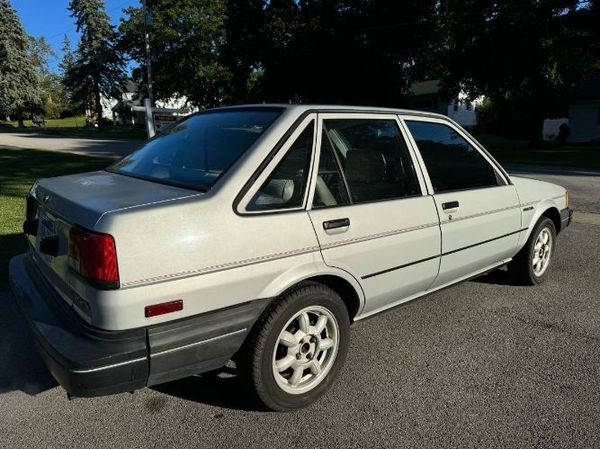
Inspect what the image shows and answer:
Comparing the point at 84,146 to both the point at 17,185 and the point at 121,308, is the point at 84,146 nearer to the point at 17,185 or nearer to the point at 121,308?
the point at 17,185

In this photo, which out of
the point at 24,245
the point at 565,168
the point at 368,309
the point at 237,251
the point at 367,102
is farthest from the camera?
the point at 367,102

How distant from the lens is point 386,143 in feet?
11.2

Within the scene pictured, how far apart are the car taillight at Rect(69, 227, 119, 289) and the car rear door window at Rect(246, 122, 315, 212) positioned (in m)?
0.72

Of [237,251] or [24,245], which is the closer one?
[237,251]

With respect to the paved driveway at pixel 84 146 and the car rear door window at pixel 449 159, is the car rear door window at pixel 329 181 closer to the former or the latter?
the car rear door window at pixel 449 159

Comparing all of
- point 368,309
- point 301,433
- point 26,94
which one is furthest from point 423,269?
point 26,94

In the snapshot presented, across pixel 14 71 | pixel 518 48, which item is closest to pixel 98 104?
pixel 14 71

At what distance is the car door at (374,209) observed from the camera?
2.90 m

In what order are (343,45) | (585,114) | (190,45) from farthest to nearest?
1. (190,45)
2. (585,114)
3. (343,45)

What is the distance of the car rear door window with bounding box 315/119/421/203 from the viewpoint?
3037 mm

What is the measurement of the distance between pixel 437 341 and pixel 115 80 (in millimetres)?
59149

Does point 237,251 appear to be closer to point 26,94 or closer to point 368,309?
point 368,309

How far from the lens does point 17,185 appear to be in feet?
34.8

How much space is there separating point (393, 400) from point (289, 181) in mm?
1435
